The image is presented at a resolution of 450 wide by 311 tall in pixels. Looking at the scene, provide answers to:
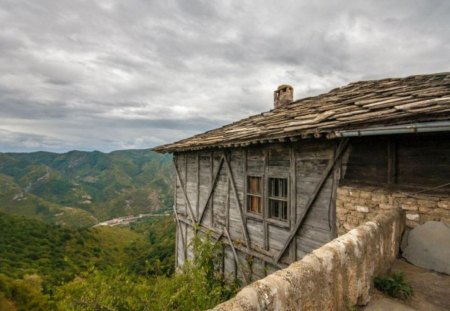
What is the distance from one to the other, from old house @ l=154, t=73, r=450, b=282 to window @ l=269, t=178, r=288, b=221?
0.03m

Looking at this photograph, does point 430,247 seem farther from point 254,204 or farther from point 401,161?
point 254,204

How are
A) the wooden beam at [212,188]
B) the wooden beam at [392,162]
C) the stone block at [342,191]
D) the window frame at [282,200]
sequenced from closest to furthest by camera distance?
1. the wooden beam at [392,162]
2. the stone block at [342,191]
3. the window frame at [282,200]
4. the wooden beam at [212,188]

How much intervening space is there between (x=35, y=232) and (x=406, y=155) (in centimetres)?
5476

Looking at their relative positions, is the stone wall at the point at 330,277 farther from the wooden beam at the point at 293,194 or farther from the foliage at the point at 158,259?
the foliage at the point at 158,259

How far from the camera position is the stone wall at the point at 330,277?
202 cm

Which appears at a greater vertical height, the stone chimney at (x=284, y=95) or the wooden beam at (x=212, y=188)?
the stone chimney at (x=284, y=95)

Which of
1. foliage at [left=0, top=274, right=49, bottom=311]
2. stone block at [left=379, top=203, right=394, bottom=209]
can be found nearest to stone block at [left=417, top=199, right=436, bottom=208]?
Answer: stone block at [left=379, top=203, right=394, bottom=209]

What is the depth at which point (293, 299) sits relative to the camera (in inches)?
85.2

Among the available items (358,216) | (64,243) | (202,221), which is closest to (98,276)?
(202,221)

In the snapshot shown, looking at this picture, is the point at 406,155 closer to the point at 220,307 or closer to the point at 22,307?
the point at 220,307

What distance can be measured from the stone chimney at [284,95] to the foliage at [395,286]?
10.5 m

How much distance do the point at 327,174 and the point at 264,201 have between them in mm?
2412

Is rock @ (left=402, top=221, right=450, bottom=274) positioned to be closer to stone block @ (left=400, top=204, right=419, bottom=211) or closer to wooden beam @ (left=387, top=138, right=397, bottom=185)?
stone block @ (left=400, top=204, right=419, bottom=211)

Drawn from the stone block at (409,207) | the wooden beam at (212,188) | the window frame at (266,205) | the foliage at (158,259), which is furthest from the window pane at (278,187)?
the foliage at (158,259)
